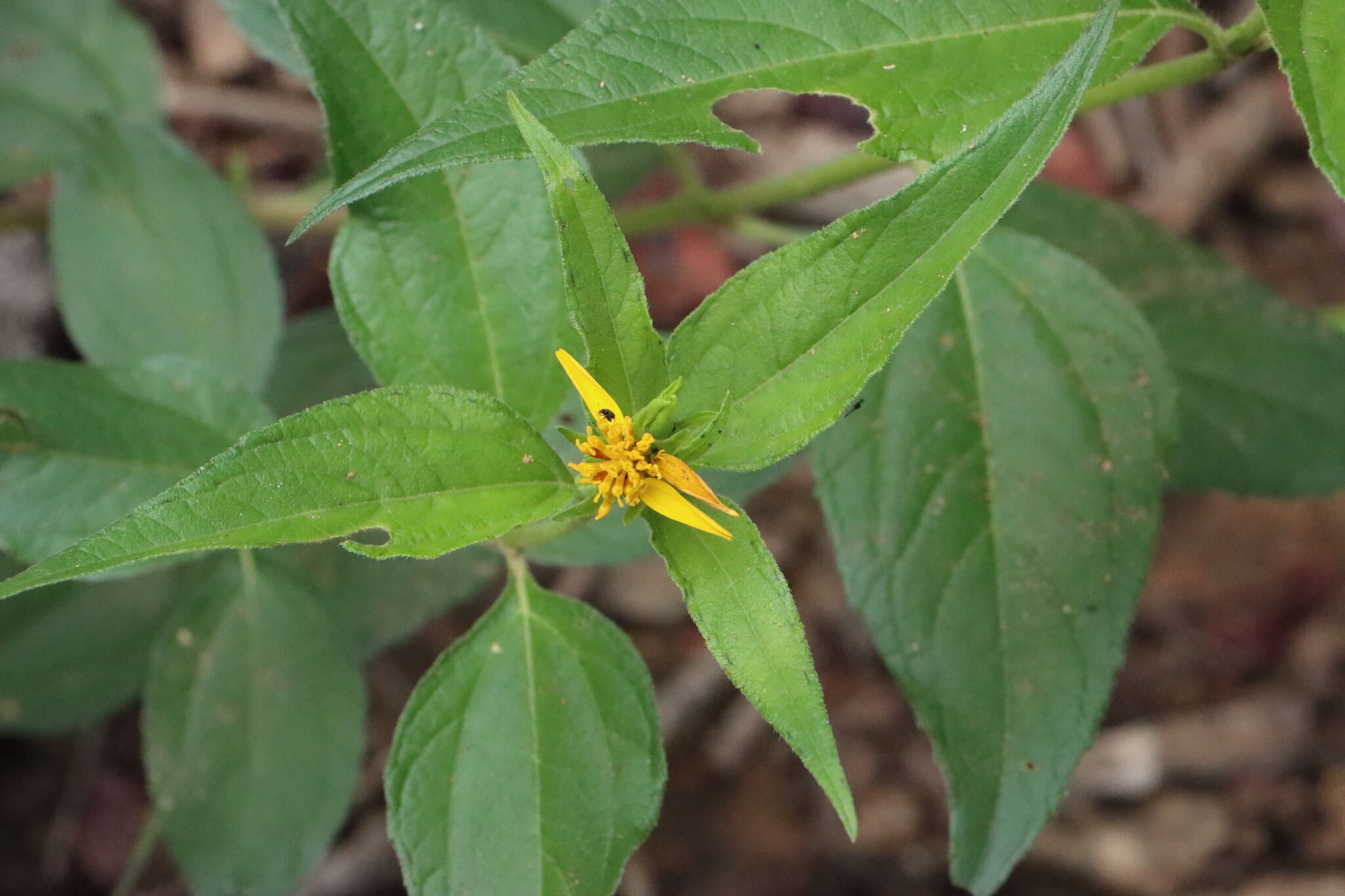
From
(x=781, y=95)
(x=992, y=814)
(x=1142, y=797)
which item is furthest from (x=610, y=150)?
(x=1142, y=797)

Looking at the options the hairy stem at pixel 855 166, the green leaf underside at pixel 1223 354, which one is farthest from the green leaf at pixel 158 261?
the green leaf underside at pixel 1223 354

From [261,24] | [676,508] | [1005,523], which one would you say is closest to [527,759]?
[676,508]

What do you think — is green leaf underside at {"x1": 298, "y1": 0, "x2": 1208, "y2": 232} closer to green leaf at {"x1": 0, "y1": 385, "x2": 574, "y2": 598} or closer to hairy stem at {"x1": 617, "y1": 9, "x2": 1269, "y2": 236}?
hairy stem at {"x1": 617, "y1": 9, "x2": 1269, "y2": 236}

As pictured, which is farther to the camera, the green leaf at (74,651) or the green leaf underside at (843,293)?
the green leaf at (74,651)

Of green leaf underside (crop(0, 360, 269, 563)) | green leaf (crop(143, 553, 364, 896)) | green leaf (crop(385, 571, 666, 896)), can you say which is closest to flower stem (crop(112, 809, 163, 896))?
green leaf (crop(143, 553, 364, 896))

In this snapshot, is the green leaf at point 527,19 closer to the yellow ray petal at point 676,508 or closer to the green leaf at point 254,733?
the green leaf at point 254,733

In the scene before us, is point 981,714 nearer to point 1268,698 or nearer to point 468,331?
point 468,331
